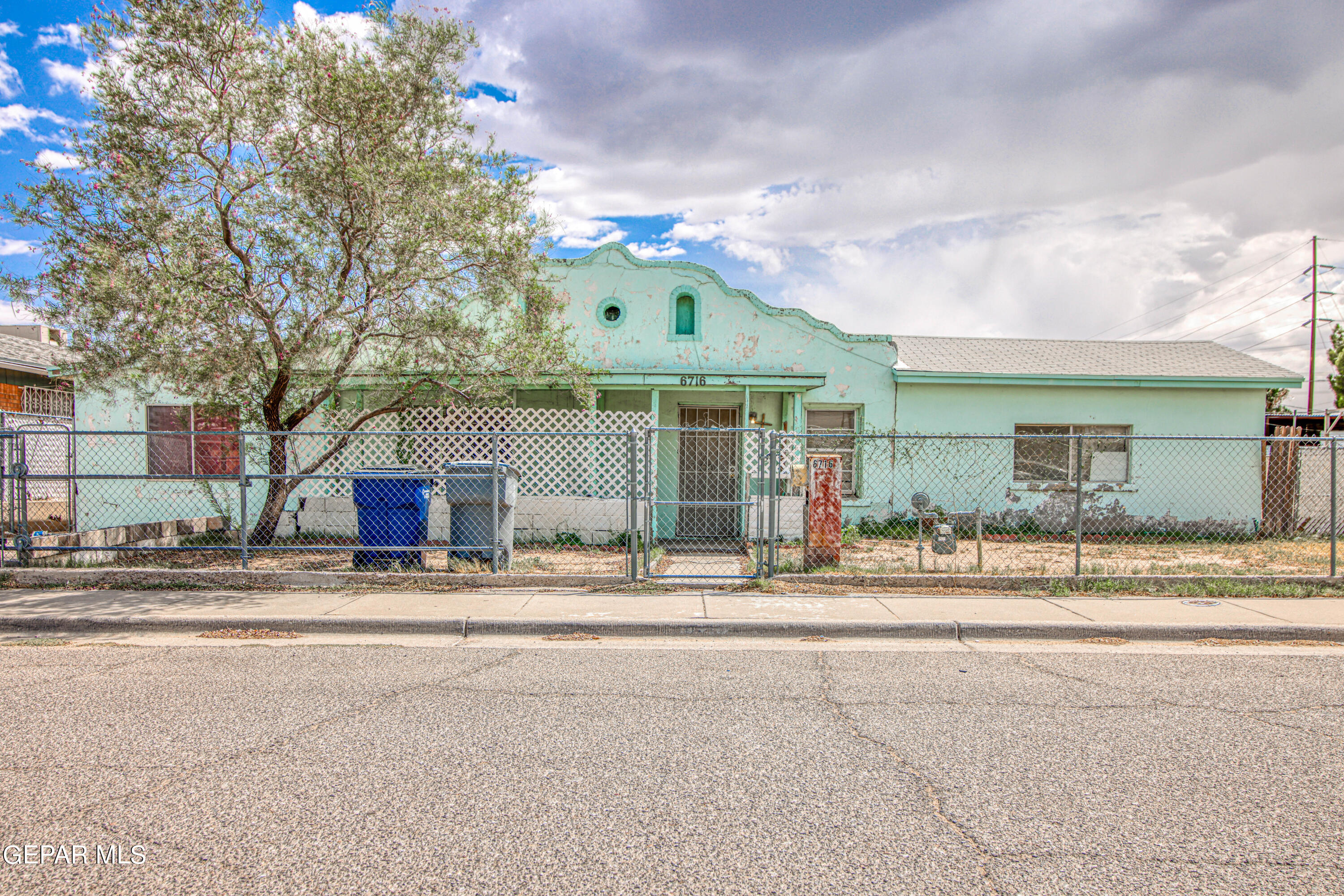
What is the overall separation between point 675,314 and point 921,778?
10137 millimetres

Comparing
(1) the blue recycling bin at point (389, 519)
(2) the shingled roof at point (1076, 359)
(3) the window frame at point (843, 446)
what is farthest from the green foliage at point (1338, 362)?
(1) the blue recycling bin at point (389, 519)

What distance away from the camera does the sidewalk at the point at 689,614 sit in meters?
6.44

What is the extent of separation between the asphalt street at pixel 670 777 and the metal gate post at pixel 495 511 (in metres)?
2.73

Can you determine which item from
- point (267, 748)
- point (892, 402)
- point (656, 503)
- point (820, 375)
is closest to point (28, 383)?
point (656, 503)

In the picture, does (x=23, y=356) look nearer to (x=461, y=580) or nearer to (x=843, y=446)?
(x=461, y=580)

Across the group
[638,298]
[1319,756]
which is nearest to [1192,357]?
[638,298]

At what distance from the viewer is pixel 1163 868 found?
2754mm

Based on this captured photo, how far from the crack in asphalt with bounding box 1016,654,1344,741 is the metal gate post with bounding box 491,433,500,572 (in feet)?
17.8

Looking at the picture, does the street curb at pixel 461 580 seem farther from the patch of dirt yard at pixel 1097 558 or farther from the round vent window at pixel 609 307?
the round vent window at pixel 609 307

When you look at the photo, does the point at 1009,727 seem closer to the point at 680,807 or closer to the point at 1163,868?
the point at 1163,868

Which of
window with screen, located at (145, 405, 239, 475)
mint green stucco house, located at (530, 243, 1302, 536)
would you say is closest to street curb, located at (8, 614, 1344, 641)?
mint green stucco house, located at (530, 243, 1302, 536)

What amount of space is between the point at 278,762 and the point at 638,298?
33.1ft

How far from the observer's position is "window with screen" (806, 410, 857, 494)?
1336cm

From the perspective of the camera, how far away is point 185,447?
13.4 metres
